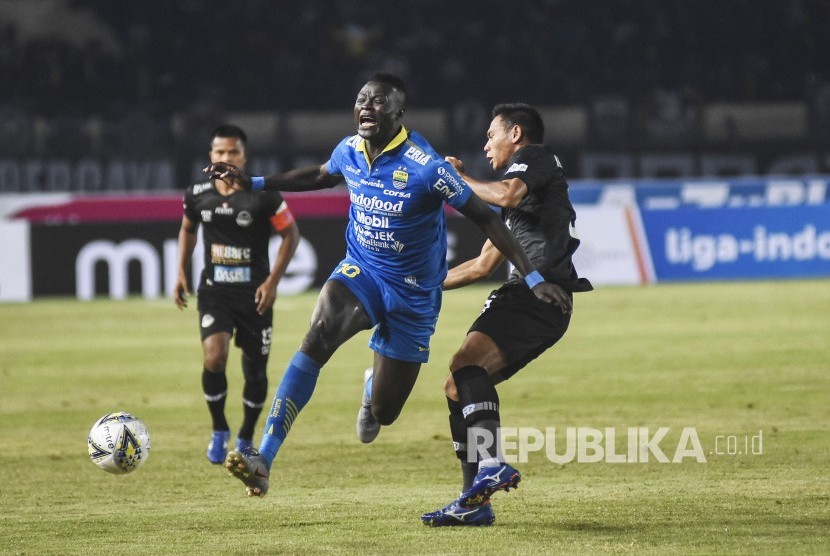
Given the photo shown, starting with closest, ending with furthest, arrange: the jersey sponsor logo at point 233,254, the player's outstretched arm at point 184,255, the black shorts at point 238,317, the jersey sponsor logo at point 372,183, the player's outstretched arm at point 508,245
→ the player's outstretched arm at point 508,245
the jersey sponsor logo at point 372,183
the black shorts at point 238,317
the jersey sponsor logo at point 233,254
the player's outstretched arm at point 184,255

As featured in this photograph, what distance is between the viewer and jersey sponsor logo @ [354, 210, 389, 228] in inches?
254

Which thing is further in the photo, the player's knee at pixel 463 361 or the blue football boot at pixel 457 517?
the player's knee at pixel 463 361

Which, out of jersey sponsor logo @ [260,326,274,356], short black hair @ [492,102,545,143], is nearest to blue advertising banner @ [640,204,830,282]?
jersey sponsor logo @ [260,326,274,356]

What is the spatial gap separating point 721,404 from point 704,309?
7985 mm

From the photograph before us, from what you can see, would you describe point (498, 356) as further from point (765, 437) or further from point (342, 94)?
point (342, 94)

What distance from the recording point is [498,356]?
6.37 meters

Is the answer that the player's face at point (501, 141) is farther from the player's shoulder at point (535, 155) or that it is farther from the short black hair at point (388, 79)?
the short black hair at point (388, 79)

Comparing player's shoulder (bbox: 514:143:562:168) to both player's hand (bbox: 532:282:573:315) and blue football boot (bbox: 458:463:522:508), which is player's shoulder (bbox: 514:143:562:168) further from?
blue football boot (bbox: 458:463:522:508)

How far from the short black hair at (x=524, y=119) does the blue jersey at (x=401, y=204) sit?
472 millimetres

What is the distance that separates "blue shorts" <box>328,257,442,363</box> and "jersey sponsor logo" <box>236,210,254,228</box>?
276cm

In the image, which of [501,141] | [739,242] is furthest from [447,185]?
[739,242]

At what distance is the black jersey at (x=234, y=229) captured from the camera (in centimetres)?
923

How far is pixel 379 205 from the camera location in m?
6.41

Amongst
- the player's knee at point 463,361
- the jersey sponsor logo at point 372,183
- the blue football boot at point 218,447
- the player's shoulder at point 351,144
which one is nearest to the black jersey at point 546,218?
the player's knee at point 463,361
